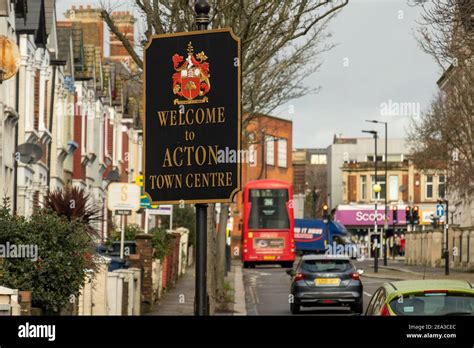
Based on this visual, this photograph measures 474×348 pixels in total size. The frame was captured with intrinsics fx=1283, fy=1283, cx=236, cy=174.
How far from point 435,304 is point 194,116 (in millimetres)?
4101

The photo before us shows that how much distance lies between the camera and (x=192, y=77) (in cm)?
1269

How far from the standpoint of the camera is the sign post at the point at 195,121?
42.0ft

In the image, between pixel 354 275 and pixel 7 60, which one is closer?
pixel 7 60

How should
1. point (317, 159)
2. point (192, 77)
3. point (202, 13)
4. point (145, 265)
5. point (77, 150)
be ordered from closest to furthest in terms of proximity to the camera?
point (192, 77) → point (202, 13) → point (145, 265) → point (77, 150) → point (317, 159)

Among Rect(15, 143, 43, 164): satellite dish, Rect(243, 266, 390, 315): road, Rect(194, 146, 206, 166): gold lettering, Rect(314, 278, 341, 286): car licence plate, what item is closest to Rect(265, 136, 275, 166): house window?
Rect(243, 266, 390, 315): road

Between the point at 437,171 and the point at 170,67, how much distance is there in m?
59.3

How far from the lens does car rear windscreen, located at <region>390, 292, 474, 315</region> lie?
48.3ft

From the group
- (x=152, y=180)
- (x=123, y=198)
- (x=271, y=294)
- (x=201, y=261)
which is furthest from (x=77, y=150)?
(x=201, y=261)

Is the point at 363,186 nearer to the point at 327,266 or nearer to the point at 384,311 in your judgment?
the point at 327,266

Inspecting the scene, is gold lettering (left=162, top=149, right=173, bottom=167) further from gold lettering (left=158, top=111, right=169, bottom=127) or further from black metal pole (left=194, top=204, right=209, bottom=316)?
black metal pole (left=194, top=204, right=209, bottom=316)

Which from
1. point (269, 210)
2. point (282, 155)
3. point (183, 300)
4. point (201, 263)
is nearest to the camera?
point (201, 263)

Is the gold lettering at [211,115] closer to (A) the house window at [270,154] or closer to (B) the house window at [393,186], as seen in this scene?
(A) the house window at [270,154]

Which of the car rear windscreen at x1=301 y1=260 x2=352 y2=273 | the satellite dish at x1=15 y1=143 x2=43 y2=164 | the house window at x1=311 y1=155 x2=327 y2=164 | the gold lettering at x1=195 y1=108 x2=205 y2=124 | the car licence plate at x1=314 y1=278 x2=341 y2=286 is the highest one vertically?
the house window at x1=311 y1=155 x2=327 y2=164

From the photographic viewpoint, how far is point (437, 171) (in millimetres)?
71188
